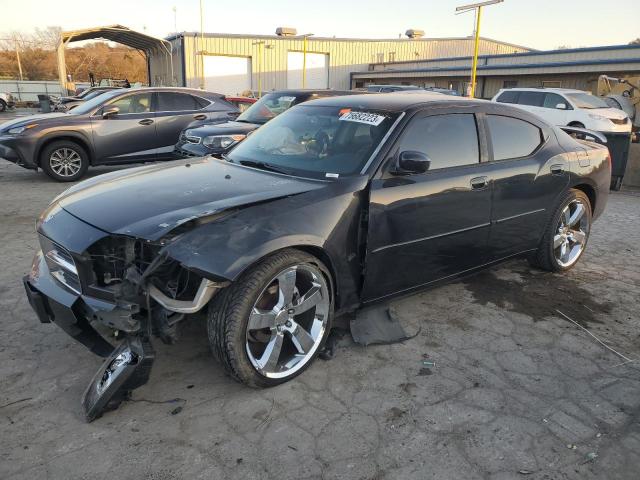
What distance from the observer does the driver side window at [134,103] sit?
955 cm

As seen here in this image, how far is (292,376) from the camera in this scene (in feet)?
9.89

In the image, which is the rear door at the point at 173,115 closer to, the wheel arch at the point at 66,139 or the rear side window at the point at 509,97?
the wheel arch at the point at 66,139

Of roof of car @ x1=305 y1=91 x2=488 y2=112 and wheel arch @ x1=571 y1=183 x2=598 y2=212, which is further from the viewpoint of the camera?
wheel arch @ x1=571 y1=183 x2=598 y2=212

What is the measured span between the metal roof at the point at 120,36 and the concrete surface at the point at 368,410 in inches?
1037

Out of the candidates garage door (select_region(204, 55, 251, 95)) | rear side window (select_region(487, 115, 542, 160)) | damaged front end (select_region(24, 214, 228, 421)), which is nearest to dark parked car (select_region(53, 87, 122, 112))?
rear side window (select_region(487, 115, 542, 160))

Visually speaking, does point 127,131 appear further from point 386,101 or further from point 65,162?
point 386,101

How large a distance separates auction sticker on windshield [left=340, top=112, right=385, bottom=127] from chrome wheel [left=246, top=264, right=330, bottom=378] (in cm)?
124

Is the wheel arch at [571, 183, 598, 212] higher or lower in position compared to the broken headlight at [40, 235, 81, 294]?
higher

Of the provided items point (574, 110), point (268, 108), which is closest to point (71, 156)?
point (268, 108)

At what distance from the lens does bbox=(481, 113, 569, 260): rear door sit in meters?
4.04

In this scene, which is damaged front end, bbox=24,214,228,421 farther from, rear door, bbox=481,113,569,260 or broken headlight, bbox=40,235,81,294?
rear door, bbox=481,113,569,260

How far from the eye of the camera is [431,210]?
138 inches

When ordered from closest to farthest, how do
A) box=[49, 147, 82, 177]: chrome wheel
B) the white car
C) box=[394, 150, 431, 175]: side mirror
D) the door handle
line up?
box=[394, 150, 431, 175]: side mirror < the door handle < box=[49, 147, 82, 177]: chrome wheel < the white car

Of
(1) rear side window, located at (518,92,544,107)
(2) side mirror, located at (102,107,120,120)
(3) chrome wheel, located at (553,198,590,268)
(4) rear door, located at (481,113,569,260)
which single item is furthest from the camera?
(1) rear side window, located at (518,92,544,107)
